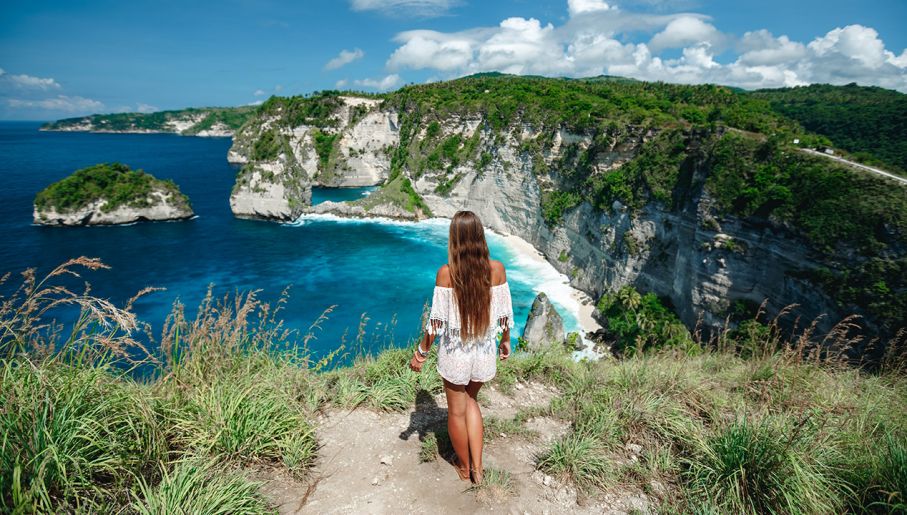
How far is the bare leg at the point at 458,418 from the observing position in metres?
3.73

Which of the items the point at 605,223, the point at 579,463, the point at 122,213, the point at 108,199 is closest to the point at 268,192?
the point at 122,213

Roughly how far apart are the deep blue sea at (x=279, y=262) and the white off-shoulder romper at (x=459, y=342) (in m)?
21.0

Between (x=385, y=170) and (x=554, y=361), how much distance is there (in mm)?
73887

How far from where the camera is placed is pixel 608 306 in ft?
97.1

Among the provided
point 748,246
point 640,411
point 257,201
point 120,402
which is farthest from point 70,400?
point 257,201

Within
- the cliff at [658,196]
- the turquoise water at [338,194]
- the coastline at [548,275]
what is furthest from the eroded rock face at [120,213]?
the turquoise water at [338,194]

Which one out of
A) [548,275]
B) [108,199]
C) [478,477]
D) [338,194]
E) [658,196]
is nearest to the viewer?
[478,477]

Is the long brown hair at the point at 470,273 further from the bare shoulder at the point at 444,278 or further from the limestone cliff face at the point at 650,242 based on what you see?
the limestone cliff face at the point at 650,242

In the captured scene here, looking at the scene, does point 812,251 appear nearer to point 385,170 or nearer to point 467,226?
point 467,226

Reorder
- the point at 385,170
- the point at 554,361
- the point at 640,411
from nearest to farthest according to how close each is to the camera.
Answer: the point at 640,411 → the point at 554,361 → the point at 385,170

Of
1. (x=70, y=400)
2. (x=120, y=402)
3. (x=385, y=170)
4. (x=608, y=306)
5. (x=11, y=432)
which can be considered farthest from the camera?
(x=385, y=170)

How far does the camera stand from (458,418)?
3.75 m

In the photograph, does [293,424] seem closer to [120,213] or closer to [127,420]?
[127,420]

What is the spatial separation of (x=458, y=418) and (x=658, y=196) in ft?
93.0
